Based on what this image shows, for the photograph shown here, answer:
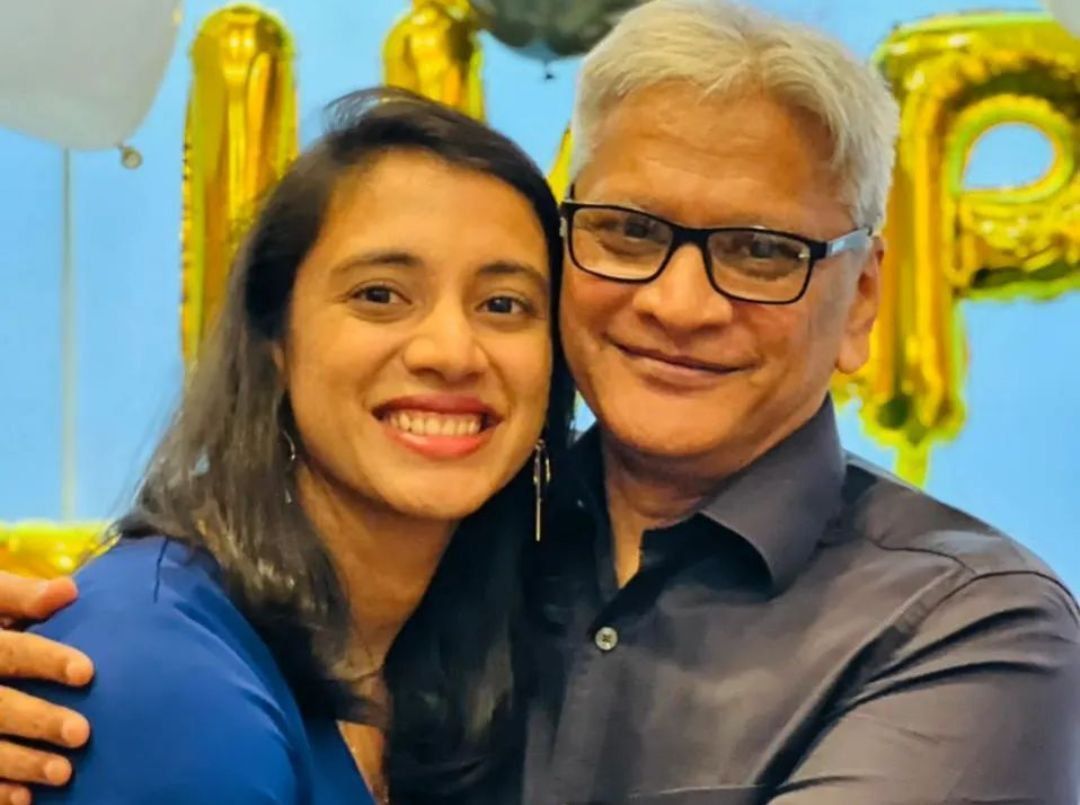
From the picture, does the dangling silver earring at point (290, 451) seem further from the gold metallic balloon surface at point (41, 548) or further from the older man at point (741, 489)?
the gold metallic balloon surface at point (41, 548)

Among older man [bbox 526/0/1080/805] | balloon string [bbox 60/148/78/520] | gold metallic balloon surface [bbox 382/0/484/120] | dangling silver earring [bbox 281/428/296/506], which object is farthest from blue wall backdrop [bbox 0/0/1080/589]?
dangling silver earring [bbox 281/428/296/506]

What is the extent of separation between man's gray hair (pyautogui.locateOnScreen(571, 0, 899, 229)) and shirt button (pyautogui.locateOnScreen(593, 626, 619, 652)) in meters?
0.39

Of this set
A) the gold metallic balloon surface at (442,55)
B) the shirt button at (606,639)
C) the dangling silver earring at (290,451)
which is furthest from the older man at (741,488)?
the gold metallic balloon surface at (442,55)

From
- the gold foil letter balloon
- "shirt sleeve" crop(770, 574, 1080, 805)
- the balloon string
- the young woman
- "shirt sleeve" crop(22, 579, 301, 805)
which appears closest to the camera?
"shirt sleeve" crop(22, 579, 301, 805)

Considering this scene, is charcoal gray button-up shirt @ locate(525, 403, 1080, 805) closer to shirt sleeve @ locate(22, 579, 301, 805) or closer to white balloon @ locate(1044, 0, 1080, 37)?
shirt sleeve @ locate(22, 579, 301, 805)

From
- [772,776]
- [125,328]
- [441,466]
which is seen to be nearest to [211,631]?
[441,466]

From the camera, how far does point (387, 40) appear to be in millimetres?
1984

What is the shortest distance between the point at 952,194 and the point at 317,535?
93cm

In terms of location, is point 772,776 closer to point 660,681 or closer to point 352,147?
point 660,681

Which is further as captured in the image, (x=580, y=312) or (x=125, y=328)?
(x=125, y=328)

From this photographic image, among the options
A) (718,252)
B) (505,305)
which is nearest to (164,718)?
(505,305)

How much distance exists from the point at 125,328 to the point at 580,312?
1458mm

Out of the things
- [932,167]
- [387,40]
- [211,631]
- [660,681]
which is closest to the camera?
[211,631]

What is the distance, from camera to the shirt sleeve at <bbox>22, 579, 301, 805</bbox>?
0.94 m
